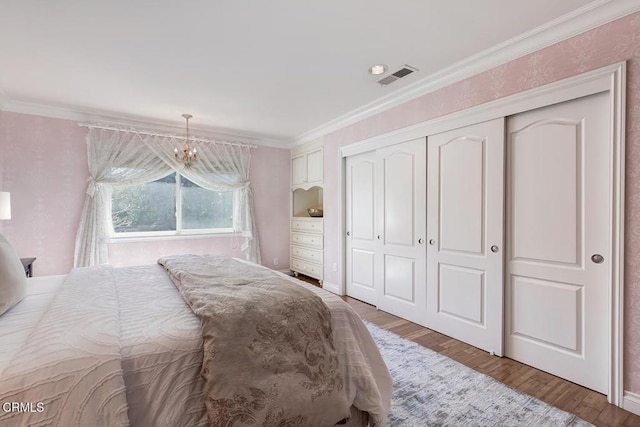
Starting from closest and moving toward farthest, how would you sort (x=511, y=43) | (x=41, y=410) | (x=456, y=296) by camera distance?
(x=41, y=410) → (x=511, y=43) → (x=456, y=296)

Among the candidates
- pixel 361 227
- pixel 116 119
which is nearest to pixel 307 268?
pixel 361 227

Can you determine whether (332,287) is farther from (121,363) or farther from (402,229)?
(121,363)

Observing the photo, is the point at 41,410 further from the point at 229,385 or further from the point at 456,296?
the point at 456,296

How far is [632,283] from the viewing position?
183 centimetres

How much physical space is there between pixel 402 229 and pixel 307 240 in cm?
209

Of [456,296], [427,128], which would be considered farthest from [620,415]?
[427,128]

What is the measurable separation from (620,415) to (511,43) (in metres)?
2.61

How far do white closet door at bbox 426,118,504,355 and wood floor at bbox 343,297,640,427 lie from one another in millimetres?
137

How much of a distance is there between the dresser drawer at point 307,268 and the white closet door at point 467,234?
206 cm

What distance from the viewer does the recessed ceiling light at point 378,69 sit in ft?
8.80

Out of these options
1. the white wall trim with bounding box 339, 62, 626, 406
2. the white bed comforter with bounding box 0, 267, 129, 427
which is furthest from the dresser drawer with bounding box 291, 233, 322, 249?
the white bed comforter with bounding box 0, 267, 129, 427

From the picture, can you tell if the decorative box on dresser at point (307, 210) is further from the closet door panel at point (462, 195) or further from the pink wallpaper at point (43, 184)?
the pink wallpaper at point (43, 184)

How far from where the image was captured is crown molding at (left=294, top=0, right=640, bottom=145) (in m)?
1.88

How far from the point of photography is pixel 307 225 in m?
5.10
